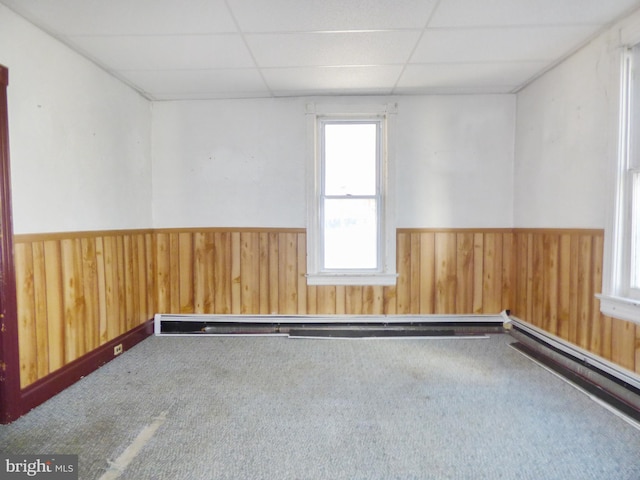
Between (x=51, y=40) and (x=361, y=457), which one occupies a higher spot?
(x=51, y=40)

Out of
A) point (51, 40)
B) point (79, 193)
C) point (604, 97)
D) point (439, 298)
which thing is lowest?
point (439, 298)

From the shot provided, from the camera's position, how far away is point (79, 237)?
2562 mm

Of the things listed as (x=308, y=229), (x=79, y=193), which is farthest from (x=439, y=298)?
(x=79, y=193)

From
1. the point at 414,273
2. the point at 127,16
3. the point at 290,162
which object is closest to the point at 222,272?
the point at 290,162

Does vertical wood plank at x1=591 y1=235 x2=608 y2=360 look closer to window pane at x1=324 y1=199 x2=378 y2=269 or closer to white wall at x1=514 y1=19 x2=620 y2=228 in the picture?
white wall at x1=514 y1=19 x2=620 y2=228

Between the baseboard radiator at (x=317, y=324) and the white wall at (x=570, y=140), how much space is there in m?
1.10

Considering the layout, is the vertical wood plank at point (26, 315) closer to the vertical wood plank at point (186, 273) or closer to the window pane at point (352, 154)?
the vertical wood plank at point (186, 273)

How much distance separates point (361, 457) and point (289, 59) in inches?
105

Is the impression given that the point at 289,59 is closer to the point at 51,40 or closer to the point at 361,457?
the point at 51,40

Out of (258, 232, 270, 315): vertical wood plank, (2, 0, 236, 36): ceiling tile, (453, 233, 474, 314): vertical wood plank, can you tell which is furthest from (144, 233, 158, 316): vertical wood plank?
(453, 233, 474, 314): vertical wood plank

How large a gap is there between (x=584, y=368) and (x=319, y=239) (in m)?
2.36

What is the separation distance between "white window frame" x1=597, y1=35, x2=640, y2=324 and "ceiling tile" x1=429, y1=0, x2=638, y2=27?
0.22 meters

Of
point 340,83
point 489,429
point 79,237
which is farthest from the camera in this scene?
point 340,83

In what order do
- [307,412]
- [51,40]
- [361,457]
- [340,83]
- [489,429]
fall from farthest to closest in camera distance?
[340,83] < [51,40] < [307,412] < [489,429] < [361,457]
